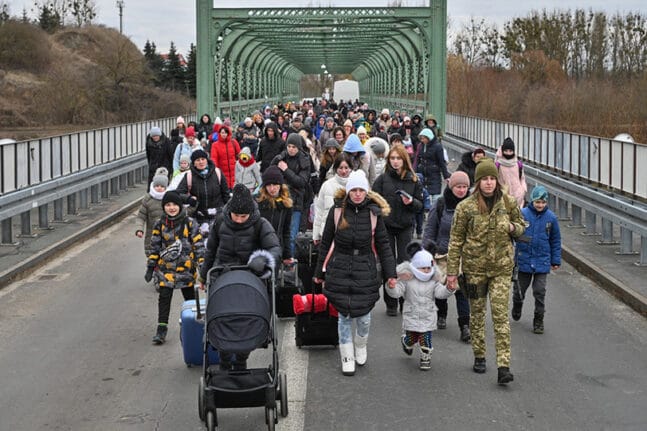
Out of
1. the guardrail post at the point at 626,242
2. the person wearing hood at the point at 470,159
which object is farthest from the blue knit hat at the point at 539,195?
the guardrail post at the point at 626,242

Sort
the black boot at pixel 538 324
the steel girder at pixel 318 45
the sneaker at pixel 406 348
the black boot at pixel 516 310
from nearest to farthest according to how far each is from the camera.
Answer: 1. the sneaker at pixel 406 348
2. the black boot at pixel 538 324
3. the black boot at pixel 516 310
4. the steel girder at pixel 318 45

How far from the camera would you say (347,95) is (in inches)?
3287

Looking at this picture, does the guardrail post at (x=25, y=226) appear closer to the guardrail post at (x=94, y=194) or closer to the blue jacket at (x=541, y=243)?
the guardrail post at (x=94, y=194)

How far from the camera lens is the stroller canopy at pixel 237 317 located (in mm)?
6887

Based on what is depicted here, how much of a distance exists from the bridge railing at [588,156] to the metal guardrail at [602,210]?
0.28m

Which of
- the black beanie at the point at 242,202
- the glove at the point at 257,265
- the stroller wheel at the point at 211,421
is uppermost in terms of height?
the black beanie at the point at 242,202

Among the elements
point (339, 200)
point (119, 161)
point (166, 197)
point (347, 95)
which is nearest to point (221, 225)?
point (339, 200)

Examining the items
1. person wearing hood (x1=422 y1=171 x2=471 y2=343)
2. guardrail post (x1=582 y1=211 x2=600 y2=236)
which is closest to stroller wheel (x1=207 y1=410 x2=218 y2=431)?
person wearing hood (x1=422 y1=171 x2=471 y2=343)

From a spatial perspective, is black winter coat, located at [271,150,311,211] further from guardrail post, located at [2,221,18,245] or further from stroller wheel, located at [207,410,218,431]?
stroller wheel, located at [207,410,218,431]

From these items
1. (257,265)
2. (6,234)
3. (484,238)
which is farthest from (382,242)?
(6,234)

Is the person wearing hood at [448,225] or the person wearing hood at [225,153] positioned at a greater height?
the person wearing hood at [225,153]

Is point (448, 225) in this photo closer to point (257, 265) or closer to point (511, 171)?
point (257, 265)

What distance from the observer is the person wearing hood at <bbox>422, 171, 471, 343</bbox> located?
10.2 meters

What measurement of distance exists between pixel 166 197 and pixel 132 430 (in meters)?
3.04
